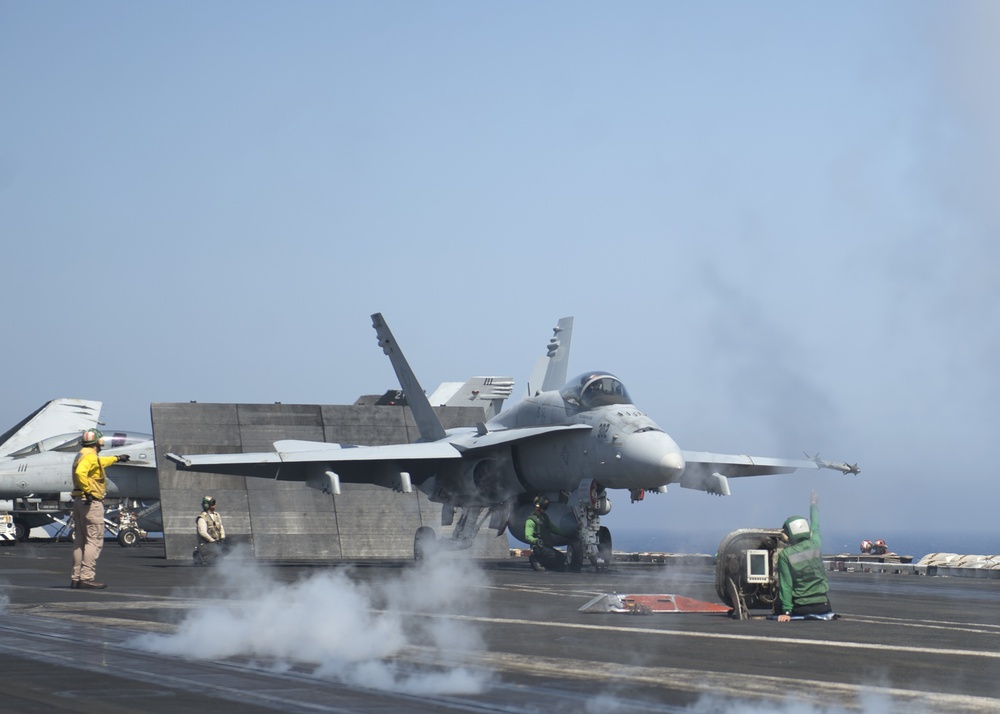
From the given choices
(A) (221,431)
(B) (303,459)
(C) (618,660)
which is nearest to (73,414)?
(A) (221,431)

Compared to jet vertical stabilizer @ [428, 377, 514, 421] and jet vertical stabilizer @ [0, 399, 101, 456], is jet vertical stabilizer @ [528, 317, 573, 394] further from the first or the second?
jet vertical stabilizer @ [0, 399, 101, 456]

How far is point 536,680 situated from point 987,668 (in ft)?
13.6

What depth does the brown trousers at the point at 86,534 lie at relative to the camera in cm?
1909

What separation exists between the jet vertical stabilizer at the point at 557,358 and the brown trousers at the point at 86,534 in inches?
747

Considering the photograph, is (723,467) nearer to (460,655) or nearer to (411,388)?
(411,388)

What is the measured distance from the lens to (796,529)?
49.5 feet

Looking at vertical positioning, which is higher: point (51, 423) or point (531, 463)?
point (51, 423)

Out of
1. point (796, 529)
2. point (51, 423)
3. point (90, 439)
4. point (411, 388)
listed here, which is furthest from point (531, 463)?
point (51, 423)

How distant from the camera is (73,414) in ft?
178

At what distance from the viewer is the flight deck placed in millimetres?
8289

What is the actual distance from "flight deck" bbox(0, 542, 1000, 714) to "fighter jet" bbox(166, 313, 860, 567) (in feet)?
27.0

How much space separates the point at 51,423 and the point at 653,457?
34.8 m

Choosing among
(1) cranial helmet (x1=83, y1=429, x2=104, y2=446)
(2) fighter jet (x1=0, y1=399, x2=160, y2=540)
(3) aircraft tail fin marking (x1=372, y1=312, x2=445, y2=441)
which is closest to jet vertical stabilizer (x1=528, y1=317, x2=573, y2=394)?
(3) aircraft tail fin marking (x1=372, y1=312, x2=445, y2=441)

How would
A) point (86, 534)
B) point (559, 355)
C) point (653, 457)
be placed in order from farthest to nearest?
point (559, 355) < point (653, 457) < point (86, 534)
